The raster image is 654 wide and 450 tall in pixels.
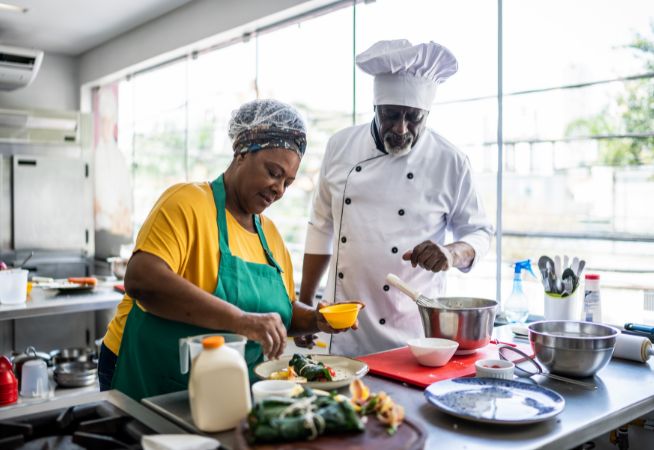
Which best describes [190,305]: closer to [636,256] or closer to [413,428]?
[413,428]

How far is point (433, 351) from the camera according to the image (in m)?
1.66

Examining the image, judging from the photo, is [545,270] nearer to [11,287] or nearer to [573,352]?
[573,352]

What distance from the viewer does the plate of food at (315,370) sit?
4.71ft

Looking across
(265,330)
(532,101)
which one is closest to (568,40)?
(532,101)

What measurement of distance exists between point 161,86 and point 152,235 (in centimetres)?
468

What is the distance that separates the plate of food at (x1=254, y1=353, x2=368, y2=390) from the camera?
1.43 m

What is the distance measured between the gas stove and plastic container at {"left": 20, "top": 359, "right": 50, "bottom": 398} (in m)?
2.08

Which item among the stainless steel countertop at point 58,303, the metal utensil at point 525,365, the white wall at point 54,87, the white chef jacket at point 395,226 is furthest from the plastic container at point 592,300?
the white wall at point 54,87

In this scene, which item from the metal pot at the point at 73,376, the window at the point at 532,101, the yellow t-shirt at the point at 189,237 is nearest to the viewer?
the yellow t-shirt at the point at 189,237

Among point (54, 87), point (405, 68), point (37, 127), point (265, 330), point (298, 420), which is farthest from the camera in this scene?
point (54, 87)

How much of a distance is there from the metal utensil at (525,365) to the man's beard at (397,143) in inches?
32.9

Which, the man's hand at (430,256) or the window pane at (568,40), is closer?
the man's hand at (430,256)

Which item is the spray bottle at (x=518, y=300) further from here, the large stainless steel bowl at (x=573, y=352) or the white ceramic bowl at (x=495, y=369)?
the white ceramic bowl at (x=495, y=369)

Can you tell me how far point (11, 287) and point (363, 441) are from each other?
2995 millimetres
